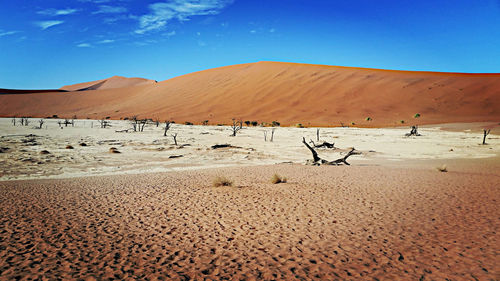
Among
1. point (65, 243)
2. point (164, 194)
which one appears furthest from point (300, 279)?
point (164, 194)

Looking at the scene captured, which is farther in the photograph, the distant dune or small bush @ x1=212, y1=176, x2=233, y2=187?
the distant dune

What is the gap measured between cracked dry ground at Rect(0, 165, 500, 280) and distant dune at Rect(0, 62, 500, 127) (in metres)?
31.2

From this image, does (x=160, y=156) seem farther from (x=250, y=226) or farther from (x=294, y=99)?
(x=294, y=99)

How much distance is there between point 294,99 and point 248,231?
151 ft

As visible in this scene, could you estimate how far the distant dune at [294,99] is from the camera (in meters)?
39.4

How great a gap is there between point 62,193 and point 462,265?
7.19 m

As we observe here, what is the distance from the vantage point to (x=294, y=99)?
48781mm

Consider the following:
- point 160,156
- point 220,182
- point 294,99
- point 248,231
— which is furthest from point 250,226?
point 294,99

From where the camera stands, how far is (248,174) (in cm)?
916

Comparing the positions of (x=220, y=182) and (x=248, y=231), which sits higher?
(x=220, y=182)

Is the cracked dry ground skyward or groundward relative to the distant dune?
groundward

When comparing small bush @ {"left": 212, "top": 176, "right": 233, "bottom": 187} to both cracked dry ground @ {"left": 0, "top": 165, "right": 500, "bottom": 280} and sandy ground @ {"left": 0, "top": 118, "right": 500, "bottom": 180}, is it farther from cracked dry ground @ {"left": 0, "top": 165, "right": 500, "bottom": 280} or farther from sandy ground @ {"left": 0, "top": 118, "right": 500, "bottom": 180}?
sandy ground @ {"left": 0, "top": 118, "right": 500, "bottom": 180}

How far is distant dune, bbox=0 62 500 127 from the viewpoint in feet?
129

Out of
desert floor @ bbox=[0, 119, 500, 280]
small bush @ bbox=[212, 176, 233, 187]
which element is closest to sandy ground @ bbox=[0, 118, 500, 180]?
desert floor @ bbox=[0, 119, 500, 280]
